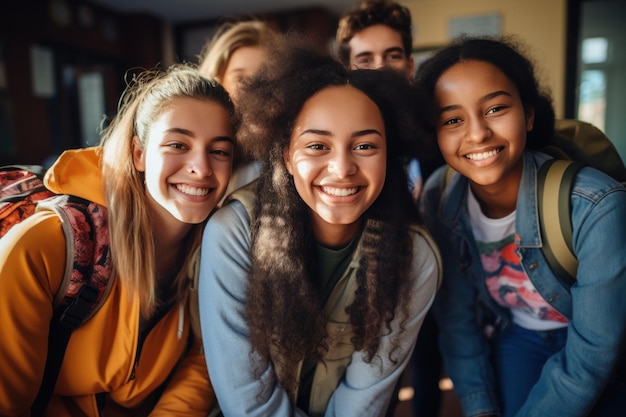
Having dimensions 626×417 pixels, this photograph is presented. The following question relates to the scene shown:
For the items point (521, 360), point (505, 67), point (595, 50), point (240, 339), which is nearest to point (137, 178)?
point (240, 339)

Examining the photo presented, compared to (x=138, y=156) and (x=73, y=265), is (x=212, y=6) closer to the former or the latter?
(x=138, y=156)

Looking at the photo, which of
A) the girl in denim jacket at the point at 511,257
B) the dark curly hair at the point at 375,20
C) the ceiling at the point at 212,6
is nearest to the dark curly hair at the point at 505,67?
the girl in denim jacket at the point at 511,257

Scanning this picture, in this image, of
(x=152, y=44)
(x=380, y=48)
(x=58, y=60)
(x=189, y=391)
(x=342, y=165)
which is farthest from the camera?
(x=152, y=44)

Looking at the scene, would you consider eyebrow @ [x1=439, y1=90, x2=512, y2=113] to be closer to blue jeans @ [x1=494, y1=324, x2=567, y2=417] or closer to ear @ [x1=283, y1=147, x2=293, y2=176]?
ear @ [x1=283, y1=147, x2=293, y2=176]

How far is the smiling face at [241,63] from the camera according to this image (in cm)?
209

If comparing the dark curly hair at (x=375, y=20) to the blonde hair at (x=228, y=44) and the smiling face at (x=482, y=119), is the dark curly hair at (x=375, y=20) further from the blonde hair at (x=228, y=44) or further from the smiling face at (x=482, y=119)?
the smiling face at (x=482, y=119)

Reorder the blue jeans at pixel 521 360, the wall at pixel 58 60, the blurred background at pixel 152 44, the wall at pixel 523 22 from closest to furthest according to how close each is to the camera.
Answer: the blue jeans at pixel 521 360 → the wall at pixel 58 60 → the blurred background at pixel 152 44 → the wall at pixel 523 22

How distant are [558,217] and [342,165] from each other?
2.16ft

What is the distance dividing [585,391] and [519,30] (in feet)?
18.0

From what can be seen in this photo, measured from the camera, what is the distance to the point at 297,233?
1.31 m

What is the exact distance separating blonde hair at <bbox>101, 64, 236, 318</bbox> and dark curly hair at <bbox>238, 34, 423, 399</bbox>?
16 cm

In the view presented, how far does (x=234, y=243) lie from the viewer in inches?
50.7

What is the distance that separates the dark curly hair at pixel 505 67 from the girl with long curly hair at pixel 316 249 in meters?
0.18

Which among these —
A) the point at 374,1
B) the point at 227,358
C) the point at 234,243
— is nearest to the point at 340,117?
the point at 234,243
